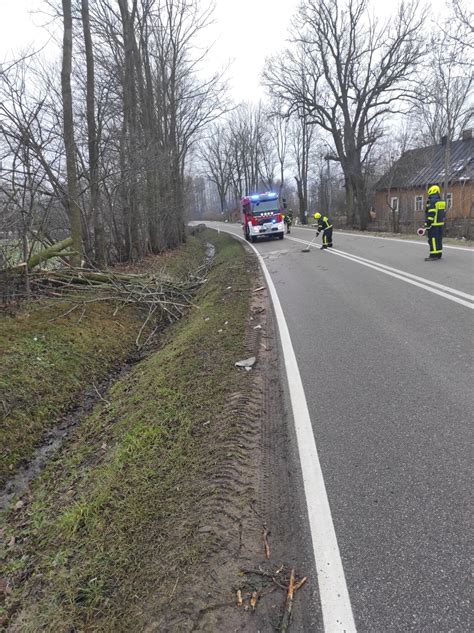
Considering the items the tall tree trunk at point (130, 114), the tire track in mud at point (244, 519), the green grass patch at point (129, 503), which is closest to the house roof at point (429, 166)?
the tall tree trunk at point (130, 114)

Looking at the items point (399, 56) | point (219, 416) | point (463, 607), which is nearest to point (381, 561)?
point (463, 607)

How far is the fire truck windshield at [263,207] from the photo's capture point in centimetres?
2422

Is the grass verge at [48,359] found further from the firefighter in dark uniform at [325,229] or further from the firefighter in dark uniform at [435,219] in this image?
the firefighter in dark uniform at [325,229]

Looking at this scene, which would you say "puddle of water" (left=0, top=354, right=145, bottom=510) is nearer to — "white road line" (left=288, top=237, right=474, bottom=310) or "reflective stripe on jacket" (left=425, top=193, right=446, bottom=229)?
"white road line" (left=288, top=237, right=474, bottom=310)

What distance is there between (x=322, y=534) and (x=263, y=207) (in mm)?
23261

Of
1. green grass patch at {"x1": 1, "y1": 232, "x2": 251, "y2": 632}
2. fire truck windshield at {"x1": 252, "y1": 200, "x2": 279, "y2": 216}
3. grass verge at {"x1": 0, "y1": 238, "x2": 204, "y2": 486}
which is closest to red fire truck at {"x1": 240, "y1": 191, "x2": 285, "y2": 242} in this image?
fire truck windshield at {"x1": 252, "y1": 200, "x2": 279, "y2": 216}

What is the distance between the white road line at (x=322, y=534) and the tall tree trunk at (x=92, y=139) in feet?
33.4

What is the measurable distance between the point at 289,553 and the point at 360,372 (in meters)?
2.53

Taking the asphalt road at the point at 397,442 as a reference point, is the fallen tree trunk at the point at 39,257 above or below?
above

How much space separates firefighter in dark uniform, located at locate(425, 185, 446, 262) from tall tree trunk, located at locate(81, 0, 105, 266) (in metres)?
8.99

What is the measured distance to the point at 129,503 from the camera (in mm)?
3156

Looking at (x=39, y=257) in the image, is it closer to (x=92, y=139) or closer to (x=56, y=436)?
(x=56, y=436)

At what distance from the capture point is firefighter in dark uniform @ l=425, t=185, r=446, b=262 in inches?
396

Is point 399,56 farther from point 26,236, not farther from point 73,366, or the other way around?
point 73,366
